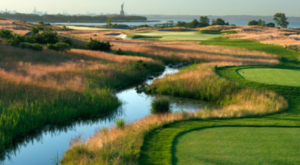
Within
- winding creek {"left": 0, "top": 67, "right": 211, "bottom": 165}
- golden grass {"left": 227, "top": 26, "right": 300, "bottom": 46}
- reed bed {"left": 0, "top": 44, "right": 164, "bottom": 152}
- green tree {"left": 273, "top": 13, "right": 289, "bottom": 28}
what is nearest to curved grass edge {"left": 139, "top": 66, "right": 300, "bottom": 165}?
winding creek {"left": 0, "top": 67, "right": 211, "bottom": 165}

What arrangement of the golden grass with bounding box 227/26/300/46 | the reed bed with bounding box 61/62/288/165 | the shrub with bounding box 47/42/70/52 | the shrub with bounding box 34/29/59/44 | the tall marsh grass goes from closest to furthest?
the reed bed with bounding box 61/62/288/165, the tall marsh grass, the shrub with bounding box 47/42/70/52, the shrub with bounding box 34/29/59/44, the golden grass with bounding box 227/26/300/46

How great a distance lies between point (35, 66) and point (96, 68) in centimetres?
376

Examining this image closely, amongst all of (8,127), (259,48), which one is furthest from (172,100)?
(259,48)

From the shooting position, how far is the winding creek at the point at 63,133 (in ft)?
29.2

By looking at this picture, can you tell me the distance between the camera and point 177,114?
11109 millimetres

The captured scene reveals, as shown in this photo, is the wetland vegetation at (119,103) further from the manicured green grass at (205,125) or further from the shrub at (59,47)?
the shrub at (59,47)

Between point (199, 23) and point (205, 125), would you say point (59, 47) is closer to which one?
point (205, 125)

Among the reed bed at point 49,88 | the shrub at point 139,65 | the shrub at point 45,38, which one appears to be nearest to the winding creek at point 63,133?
the reed bed at point 49,88

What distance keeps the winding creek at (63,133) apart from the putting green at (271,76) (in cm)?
362

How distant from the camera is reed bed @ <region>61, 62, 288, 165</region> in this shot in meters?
7.53

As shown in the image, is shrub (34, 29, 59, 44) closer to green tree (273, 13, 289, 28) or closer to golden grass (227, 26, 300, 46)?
golden grass (227, 26, 300, 46)

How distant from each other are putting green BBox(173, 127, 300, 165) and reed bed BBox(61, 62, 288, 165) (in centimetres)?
123

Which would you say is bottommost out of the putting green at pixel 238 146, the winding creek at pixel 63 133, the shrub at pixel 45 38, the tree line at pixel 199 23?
the winding creek at pixel 63 133

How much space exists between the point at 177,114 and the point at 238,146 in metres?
3.95
